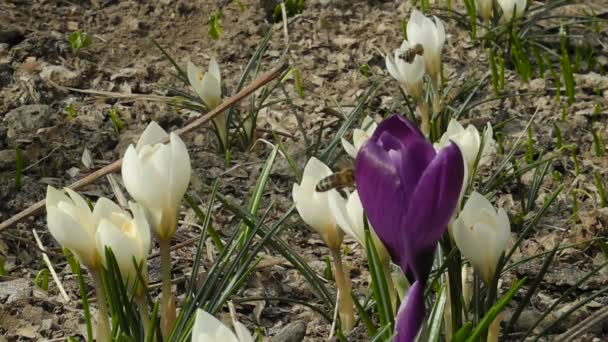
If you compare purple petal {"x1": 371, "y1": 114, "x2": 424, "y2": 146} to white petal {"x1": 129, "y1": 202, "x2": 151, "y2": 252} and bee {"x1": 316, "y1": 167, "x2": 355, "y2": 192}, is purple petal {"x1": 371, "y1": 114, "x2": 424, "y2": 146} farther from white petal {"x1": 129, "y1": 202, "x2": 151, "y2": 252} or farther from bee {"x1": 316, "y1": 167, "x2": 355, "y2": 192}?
white petal {"x1": 129, "y1": 202, "x2": 151, "y2": 252}

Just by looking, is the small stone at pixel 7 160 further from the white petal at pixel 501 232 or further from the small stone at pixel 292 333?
the white petal at pixel 501 232

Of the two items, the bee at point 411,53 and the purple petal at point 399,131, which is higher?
the purple petal at point 399,131

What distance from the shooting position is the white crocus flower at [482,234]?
59.5 inches

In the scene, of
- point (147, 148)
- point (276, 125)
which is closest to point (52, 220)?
point (147, 148)

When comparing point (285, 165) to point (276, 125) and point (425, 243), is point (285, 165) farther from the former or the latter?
point (425, 243)

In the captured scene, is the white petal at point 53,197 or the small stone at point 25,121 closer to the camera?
the white petal at point 53,197

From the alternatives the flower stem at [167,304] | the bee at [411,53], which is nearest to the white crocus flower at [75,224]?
the flower stem at [167,304]

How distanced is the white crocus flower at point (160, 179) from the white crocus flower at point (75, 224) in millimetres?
87

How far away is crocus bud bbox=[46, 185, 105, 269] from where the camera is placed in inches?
59.9

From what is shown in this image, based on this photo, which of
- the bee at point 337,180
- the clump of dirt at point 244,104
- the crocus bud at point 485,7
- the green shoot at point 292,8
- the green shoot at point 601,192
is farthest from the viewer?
the green shoot at point 292,8

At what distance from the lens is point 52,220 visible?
1.54 meters

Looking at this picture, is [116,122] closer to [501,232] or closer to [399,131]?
[501,232]

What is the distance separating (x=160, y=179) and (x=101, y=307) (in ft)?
0.85

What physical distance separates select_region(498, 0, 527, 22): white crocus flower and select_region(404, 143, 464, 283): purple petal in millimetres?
2411
